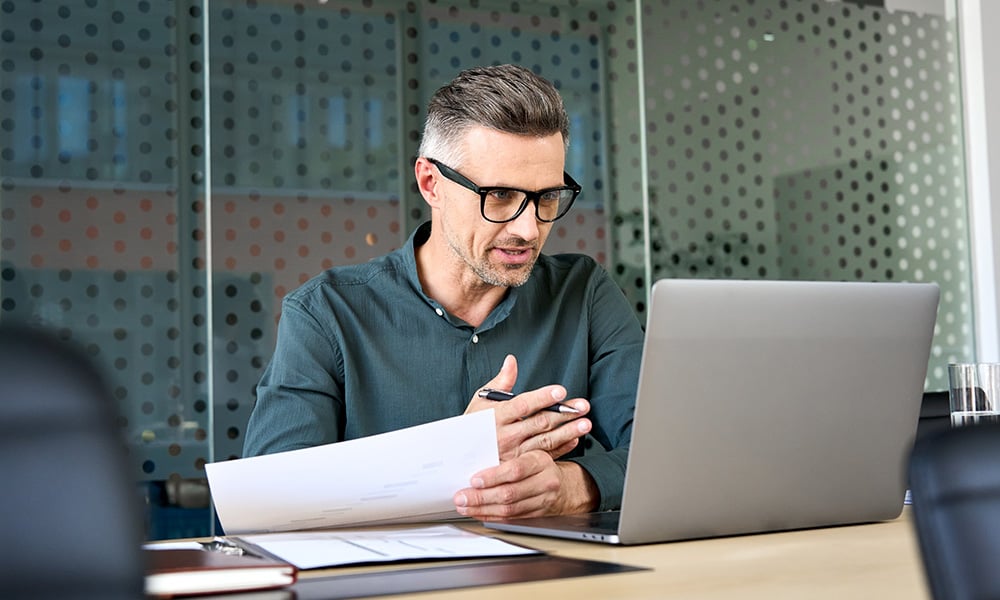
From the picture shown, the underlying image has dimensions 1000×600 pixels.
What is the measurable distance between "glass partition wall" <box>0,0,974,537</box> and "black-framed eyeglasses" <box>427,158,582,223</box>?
139cm

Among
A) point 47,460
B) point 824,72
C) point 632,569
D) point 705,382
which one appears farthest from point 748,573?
point 824,72

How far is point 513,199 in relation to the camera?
2.01 m

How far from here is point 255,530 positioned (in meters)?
1.50

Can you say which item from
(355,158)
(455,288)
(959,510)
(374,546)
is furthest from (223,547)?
(355,158)

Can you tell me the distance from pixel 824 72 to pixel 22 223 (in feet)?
9.01

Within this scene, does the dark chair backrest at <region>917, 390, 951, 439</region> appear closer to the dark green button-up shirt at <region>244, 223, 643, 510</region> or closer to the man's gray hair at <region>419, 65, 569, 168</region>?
the dark green button-up shirt at <region>244, 223, 643, 510</region>

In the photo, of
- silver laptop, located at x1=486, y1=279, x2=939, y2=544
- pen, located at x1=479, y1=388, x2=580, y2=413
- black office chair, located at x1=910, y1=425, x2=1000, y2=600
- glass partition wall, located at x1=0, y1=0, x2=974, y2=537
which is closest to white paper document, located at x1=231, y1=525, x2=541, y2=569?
silver laptop, located at x1=486, y1=279, x2=939, y2=544

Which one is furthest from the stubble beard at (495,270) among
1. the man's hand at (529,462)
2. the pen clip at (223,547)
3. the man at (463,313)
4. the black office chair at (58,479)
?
the black office chair at (58,479)

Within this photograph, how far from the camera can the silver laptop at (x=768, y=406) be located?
4.16 ft

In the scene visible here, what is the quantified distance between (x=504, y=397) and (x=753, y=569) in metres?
0.60

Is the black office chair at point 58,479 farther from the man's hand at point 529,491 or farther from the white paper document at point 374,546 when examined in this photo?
the man's hand at point 529,491

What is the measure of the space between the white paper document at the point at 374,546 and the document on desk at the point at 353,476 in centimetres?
4

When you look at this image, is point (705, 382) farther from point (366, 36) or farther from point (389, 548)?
point (366, 36)

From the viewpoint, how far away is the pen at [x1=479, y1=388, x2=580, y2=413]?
1636 mm
